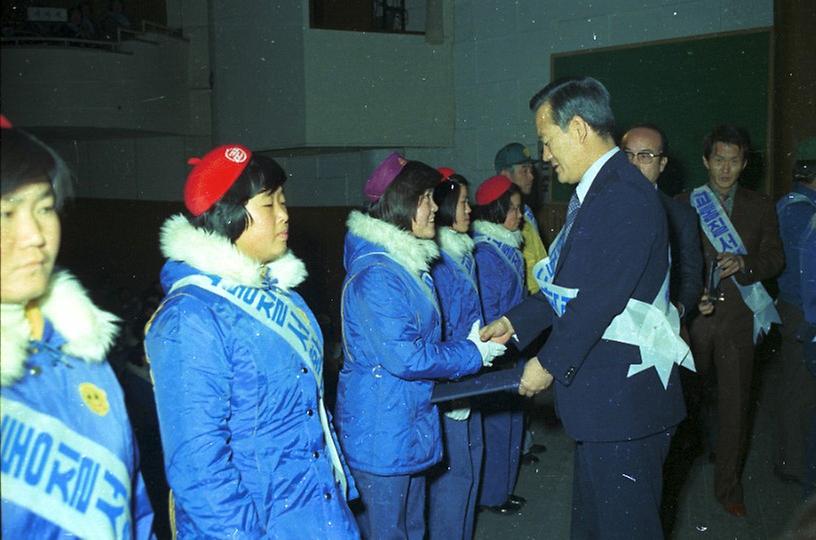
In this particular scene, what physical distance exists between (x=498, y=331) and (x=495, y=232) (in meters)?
1.56

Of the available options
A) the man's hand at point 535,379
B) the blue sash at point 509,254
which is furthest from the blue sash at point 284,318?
the blue sash at point 509,254

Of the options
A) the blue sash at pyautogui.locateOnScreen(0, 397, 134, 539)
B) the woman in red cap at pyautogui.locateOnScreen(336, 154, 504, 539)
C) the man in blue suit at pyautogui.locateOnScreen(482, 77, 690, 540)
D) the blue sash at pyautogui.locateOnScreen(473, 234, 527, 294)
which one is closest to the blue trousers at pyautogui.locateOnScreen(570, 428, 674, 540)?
the man in blue suit at pyautogui.locateOnScreen(482, 77, 690, 540)

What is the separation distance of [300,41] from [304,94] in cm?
69

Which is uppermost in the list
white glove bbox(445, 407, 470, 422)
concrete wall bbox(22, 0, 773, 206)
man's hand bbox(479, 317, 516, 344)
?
concrete wall bbox(22, 0, 773, 206)

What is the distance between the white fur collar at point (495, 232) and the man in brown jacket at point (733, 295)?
1123 millimetres

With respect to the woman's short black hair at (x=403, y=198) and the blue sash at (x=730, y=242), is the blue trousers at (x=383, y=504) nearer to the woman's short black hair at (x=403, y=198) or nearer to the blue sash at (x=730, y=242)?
the woman's short black hair at (x=403, y=198)

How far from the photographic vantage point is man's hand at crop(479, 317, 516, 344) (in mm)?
3059

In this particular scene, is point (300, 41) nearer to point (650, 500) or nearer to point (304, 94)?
point (304, 94)

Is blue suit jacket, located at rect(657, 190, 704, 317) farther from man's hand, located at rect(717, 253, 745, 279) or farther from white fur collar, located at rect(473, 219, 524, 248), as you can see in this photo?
white fur collar, located at rect(473, 219, 524, 248)

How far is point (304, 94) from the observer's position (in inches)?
369

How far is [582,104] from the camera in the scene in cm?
254

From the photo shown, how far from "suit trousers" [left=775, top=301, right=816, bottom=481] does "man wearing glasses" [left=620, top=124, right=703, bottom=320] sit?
1160mm

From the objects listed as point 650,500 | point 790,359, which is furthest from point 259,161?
point 790,359

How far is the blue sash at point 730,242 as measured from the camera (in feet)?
13.4
